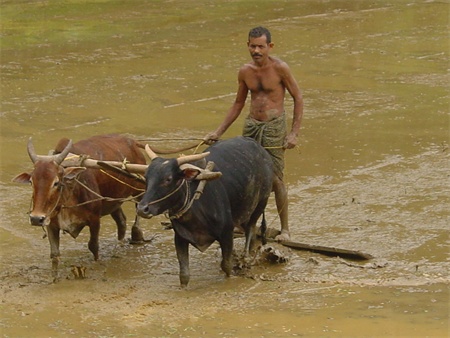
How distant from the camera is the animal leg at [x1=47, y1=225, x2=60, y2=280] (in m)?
8.41

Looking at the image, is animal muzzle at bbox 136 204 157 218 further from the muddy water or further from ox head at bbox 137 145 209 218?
the muddy water

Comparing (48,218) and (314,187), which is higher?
(48,218)

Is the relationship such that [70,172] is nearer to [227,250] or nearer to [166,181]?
[166,181]

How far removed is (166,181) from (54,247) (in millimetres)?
1227

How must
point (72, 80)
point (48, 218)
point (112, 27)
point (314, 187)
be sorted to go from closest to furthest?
point (48, 218) < point (314, 187) < point (72, 80) < point (112, 27)

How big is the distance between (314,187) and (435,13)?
11104mm

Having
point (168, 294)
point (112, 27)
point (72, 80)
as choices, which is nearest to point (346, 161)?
point (168, 294)

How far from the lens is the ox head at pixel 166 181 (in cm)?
778

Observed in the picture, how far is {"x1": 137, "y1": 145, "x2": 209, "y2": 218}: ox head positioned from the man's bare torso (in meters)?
1.34

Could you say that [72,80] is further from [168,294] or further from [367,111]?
[168,294]

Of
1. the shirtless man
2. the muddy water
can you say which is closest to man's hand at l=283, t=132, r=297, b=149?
the shirtless man

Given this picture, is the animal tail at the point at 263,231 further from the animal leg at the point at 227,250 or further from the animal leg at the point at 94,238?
the animal leg at the point at 94,238

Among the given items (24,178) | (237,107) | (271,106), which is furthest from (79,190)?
(271,106)

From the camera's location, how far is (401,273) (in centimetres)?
846
